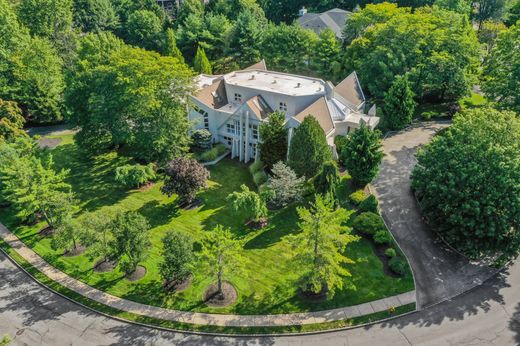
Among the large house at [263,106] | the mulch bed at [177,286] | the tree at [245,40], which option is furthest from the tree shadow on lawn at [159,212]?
the tree at [245,40]

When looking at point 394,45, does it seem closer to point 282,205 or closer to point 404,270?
point 282,205

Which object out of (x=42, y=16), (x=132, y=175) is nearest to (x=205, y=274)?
(x=132, y=175)

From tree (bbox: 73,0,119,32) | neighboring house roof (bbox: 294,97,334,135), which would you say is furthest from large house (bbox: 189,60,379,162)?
tree (bbox: 73,0,119,32)

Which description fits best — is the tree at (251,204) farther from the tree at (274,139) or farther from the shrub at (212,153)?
the shrub at (212,153)

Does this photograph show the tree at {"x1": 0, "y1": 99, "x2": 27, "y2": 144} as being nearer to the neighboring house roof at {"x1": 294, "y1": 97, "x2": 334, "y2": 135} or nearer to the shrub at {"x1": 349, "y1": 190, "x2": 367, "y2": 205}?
the neighboring house roof at {"x1": 294, "y1": 97, "x2": 334, "y2": 135}

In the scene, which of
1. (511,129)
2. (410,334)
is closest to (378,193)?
(511,129)

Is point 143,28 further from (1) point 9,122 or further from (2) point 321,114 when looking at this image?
(2) point 321,114
